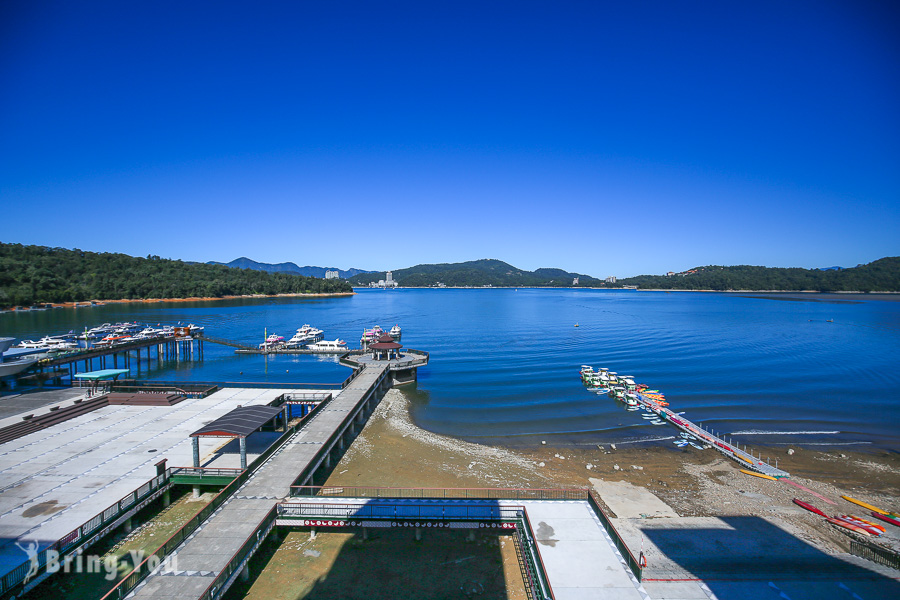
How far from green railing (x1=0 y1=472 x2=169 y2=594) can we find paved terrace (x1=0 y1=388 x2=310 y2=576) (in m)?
0.62

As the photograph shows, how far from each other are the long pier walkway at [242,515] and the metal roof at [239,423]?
4.93 feet

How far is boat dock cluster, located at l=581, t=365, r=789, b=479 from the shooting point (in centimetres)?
2286

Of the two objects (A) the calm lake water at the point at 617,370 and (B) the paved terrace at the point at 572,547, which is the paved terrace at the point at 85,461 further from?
(A) the calm lake water at the point at 617,370

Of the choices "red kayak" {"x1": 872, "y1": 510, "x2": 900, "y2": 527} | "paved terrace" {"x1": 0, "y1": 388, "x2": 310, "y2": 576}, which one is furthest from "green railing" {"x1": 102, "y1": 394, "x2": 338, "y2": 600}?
"red kayak" {"x1": 872, "y1": 510, "x2": 900, "y2": 527}

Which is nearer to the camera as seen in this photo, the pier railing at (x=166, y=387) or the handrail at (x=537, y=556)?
the handrail at (x=537, y=556)

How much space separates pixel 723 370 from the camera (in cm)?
4688

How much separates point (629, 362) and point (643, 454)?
28.5m

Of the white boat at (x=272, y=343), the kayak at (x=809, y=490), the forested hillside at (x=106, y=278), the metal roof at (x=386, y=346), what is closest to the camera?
the kayak at (x=809, y=490)

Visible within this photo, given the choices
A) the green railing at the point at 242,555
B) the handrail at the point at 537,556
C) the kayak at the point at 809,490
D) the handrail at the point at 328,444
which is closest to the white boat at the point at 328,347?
the handrail at the point at 328,444

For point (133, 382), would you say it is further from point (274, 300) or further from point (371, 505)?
point (274, 300)

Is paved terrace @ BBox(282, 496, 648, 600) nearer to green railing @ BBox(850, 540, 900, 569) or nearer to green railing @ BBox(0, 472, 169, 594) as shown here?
green railing @ BBox(0, 472, 169, 594)

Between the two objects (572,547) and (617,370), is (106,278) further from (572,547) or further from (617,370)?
(572,547)

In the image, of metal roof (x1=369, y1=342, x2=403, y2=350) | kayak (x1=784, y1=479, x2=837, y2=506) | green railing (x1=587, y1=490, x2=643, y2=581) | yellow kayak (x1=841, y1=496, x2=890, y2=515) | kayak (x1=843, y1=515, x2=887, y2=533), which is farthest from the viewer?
metal roof (x1=369, y1=342, x2=403, y2=350)

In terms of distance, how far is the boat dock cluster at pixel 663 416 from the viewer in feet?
75.0
